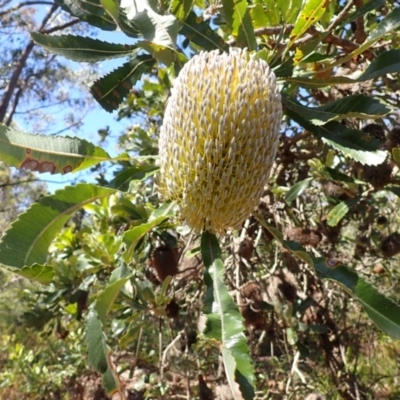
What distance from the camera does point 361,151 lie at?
1.08 m

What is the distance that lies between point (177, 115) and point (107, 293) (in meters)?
0.42

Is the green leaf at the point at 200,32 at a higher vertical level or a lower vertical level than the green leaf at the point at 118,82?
higher

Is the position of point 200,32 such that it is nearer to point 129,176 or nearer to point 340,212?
point 129,176

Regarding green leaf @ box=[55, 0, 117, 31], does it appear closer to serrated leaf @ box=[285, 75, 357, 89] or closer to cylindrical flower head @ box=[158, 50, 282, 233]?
cylindrical flower head @ box=[158, 50, 282, 233]

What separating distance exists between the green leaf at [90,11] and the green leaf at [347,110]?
0.61 metres

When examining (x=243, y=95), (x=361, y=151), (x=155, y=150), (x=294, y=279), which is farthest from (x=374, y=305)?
(x=155, y=150)

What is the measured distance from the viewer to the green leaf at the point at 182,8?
1142mm

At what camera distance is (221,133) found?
91cm

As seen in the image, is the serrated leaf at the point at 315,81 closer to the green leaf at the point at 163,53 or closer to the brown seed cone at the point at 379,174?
the green leaf at the point at 163,53

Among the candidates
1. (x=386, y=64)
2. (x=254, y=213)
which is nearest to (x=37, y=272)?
(x=254, y=213)

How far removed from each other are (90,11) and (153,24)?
0.32m

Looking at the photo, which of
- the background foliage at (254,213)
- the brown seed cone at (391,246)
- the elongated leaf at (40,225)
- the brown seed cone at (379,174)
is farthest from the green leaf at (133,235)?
the brown seed cone at (391,246)

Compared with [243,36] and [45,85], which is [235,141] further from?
[45,85]

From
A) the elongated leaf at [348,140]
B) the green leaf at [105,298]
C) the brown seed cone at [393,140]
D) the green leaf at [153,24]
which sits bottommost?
the green leaf at [105,298]
